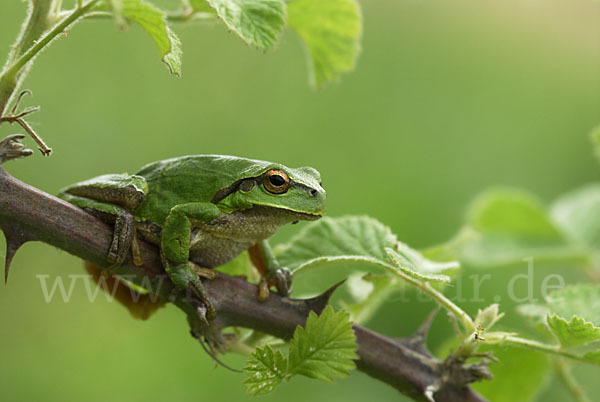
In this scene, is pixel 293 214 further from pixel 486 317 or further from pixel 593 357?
pixel 593 357

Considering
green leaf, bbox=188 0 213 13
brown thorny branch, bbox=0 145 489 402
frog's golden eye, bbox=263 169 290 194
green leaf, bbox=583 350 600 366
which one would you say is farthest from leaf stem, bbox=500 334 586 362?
green leaf, bbox=188 0 213 13

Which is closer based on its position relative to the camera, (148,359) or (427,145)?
(148,359)

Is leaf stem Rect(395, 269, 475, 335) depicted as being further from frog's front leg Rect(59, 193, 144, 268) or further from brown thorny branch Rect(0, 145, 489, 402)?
frog's front leg Rect(59, 193, 144, 268)

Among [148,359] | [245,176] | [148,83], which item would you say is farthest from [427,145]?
[245,176]

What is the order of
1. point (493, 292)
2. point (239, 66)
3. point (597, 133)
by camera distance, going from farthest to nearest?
point (239, 66) → point (493, 292) → point (597, 133)

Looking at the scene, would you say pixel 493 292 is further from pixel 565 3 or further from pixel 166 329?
pixel 565 3
